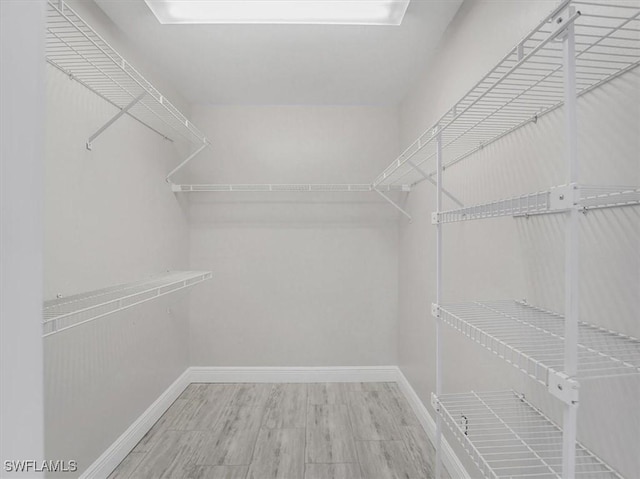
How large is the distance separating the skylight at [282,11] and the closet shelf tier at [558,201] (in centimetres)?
117

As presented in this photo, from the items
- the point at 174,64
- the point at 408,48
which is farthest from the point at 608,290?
the point at 174,64

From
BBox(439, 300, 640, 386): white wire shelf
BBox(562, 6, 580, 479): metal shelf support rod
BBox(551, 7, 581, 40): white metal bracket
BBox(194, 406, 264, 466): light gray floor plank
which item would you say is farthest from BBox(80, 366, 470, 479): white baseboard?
BBox(551, 7, 581, 40): white metal bracket

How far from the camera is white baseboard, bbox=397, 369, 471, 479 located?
64.5 inches

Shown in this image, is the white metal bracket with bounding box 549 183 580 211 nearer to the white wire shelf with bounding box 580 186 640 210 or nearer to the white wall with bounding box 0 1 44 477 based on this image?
the white wire shelf with bounding box 580 186 640 210

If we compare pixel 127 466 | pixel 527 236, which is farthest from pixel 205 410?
pixel 527 236

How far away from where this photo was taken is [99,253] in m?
1.66

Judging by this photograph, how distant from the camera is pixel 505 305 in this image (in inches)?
50.6

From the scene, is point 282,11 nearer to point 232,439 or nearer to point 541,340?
point 541,340

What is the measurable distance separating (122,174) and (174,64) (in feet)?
2.60

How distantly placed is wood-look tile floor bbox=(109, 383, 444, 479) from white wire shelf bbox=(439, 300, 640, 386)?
996mm

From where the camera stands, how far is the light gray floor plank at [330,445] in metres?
1.82

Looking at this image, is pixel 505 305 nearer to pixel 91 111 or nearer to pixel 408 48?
pixel 408 48

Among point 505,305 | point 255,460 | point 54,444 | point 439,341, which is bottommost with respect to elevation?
point 255,460

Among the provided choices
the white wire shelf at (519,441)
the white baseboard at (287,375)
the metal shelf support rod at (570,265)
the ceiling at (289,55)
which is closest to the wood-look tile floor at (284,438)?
the white baseboard at (287,375)
